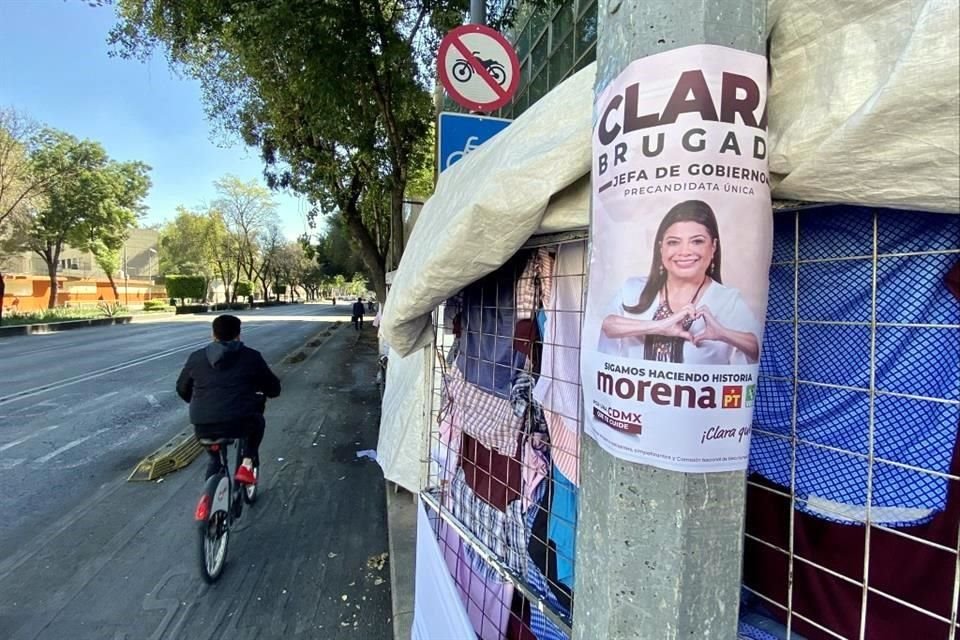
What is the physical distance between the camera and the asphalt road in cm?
323

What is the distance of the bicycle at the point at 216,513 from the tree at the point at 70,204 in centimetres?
3009

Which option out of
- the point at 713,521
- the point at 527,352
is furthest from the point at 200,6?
the point at 713,521

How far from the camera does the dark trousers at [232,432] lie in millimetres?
3869

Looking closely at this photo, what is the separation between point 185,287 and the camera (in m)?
46.7

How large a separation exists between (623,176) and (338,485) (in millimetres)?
5279

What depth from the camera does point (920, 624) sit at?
1172mm

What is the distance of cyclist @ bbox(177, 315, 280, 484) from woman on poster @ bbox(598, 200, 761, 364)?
12.2 ft

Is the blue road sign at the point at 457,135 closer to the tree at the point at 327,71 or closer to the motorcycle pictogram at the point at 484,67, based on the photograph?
the motorcycle pictogram at the point at 484,67

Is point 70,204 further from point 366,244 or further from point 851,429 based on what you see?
point 851,429

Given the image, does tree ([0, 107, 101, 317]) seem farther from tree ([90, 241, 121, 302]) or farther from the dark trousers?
the dark trousers

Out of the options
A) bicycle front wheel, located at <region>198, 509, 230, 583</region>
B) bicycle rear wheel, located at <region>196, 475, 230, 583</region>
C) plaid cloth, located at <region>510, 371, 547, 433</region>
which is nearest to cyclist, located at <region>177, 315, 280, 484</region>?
bicycle rear wheel, located at <region>196, 475, 230, 583</region>

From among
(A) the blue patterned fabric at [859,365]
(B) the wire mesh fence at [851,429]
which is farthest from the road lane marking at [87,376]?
(A) the blue patterned fabric at [859,365]

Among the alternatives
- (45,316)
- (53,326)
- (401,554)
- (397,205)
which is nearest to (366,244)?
(397,205)

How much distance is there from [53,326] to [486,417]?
99.3ft
